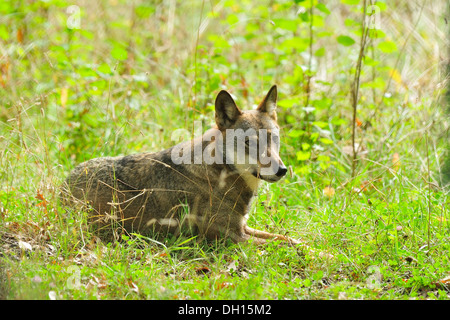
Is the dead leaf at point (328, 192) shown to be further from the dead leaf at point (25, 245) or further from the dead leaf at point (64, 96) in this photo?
the dead leaf at point (64, 96)

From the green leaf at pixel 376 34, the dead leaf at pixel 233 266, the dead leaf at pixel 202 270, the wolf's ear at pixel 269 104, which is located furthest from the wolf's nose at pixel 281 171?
the green leaf at pixel 376 34

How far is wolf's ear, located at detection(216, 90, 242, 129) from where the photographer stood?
4.50 meters

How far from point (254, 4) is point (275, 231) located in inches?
298

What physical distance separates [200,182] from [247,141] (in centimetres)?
68

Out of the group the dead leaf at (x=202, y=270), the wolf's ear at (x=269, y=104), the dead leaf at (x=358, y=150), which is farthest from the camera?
the dead leaf at (x=358, y=150)

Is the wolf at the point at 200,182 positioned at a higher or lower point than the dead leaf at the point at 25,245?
higher

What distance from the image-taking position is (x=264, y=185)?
220 inches

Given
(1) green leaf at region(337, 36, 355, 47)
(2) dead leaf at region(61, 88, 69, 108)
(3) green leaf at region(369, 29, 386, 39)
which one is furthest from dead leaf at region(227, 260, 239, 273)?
(2) dead leaf at region(61, 88, 69, 108)

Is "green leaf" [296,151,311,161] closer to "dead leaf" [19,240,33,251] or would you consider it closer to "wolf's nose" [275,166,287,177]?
"wolf's nose" [275,166,287,177]

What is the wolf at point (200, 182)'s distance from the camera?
14.9 ft

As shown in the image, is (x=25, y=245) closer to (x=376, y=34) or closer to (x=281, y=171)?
(x=281, y=171)

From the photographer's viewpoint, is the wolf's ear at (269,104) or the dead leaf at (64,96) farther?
the dead leaf at (64,96)

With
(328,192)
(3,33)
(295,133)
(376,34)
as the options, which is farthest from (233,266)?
(3,33)
